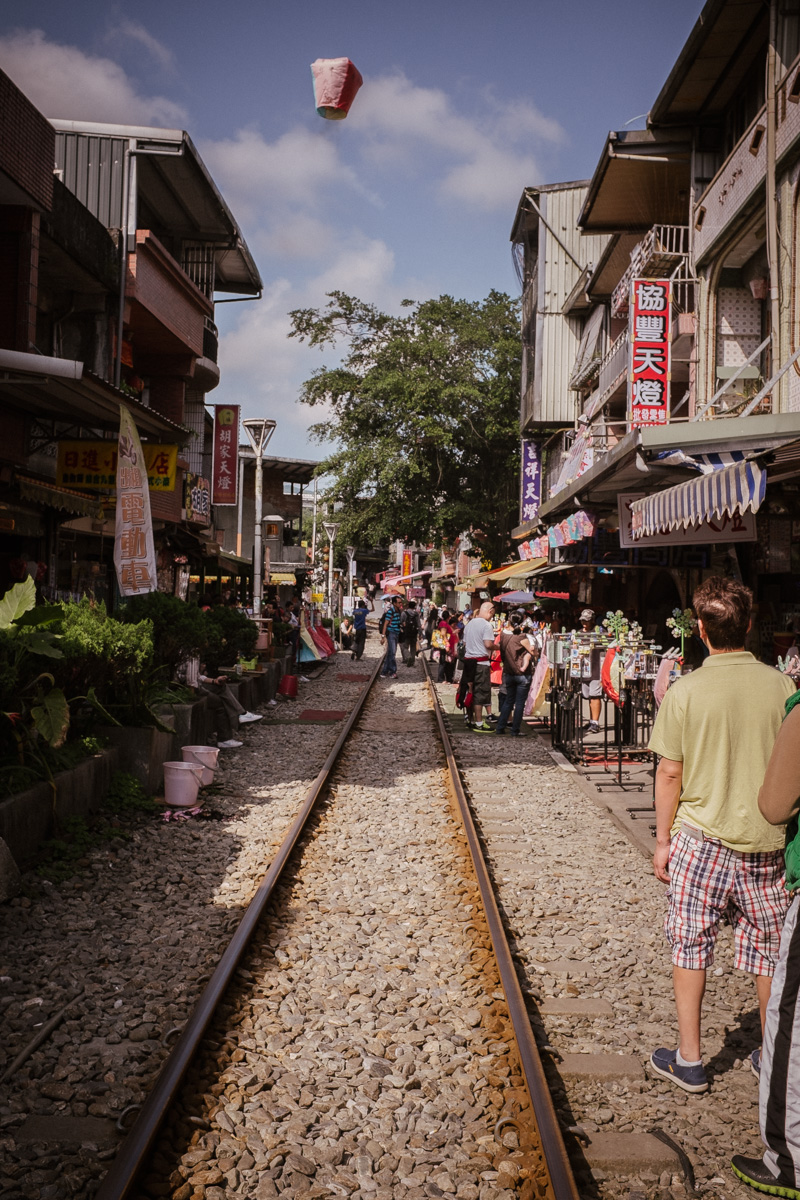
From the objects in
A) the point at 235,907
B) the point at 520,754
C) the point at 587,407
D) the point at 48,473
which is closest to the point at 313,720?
the point at 520,754

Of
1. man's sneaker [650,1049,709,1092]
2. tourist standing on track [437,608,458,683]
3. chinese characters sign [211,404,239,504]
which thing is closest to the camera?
→ man's sneaker [650,1049,709,1092]

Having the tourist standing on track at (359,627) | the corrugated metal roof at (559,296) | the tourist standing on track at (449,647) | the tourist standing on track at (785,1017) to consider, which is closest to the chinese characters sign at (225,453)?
the tourist standing on track at (449,647)

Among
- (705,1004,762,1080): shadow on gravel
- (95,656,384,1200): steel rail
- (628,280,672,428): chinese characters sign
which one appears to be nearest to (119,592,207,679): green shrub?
(95,656,384,1200): steel rail

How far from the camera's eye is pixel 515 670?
14.1 metres

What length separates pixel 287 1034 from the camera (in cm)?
439

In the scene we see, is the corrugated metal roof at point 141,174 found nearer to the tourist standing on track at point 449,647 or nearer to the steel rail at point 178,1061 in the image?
the tourist standing on track at point 449,647

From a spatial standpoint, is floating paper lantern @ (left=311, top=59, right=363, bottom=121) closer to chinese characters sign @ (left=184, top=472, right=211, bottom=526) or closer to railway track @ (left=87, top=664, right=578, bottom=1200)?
railway track @ (left=87, top=664, right=578, bottom=1200)

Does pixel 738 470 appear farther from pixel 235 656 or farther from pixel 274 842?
pixel 235 656

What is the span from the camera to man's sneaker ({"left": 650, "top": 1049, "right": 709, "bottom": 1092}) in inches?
154

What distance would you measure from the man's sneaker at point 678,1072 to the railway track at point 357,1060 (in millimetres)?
564

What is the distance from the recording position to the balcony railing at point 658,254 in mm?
16250

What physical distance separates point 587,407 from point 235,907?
23.1 metres

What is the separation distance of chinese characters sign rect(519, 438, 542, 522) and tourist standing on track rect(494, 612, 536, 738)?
1641 cm

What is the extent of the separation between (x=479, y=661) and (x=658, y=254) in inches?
300
